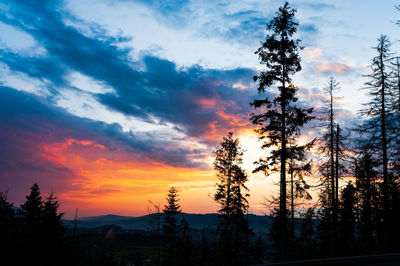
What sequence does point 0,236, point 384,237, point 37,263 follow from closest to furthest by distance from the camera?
point 384,237 < point 37,263 < point 0,236

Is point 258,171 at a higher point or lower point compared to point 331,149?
lower

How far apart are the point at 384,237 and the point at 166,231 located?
48.1 m

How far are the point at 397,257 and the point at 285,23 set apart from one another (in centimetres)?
1907

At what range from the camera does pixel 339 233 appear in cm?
2281

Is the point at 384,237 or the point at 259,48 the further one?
the point at 259,48

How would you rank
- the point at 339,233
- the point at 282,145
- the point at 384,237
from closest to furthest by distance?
the point at 384,237, the point at 282,145, the point at 339,233

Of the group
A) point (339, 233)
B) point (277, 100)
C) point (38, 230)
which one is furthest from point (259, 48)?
point (38, 230)

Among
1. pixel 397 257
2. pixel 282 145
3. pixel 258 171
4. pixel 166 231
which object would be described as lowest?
pixel 166 231

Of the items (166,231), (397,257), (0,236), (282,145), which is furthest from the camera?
(166,231)

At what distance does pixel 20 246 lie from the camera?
2870cm

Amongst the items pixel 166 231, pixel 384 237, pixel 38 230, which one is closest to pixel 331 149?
pixel 384 237

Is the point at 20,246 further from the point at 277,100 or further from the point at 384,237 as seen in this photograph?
the point at 384,237

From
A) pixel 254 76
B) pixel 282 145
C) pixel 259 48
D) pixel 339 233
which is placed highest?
pixel 259 48

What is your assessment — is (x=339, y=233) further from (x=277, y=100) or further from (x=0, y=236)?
(x=0, y=236)
